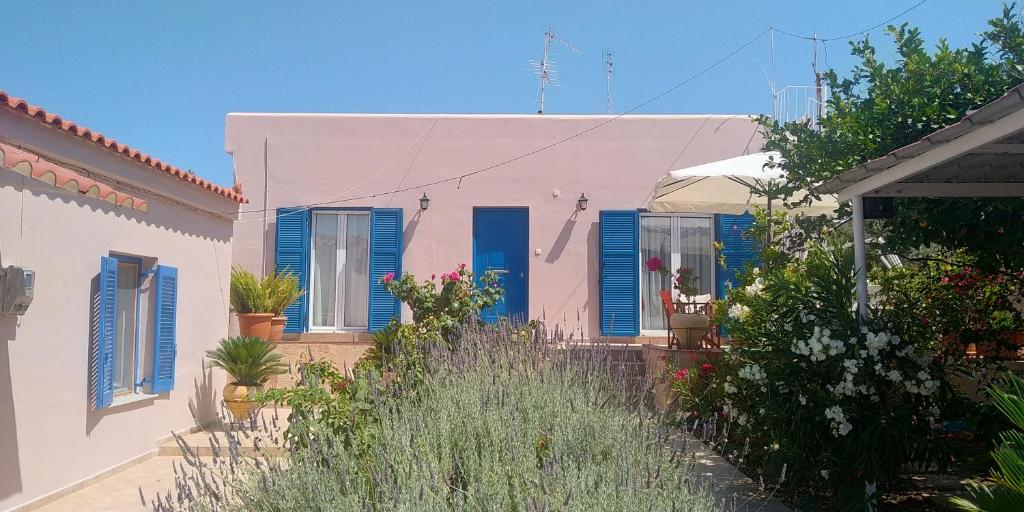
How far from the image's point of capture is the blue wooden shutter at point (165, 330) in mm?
7309

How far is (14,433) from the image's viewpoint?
5.21 metres

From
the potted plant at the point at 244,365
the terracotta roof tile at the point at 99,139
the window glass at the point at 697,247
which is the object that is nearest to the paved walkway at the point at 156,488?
the potted plant at the point at 244,365

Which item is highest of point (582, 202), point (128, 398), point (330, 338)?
point (582, 202)

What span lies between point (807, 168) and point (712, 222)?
209 inches

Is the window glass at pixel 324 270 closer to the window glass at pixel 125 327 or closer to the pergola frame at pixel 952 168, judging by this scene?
the window glass at pixel 125 327


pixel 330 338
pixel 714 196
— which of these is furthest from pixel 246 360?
pixel 714 196

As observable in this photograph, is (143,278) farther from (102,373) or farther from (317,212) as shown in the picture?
(317,212)

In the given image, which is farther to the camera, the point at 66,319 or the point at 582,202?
the point at 582,202

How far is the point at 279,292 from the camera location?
10.1 metres

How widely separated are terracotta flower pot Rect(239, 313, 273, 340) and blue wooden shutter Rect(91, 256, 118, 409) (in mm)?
3219

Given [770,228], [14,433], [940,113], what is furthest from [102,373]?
[940,113]

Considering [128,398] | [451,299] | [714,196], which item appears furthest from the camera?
[714,196]

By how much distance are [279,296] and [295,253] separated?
842 mm

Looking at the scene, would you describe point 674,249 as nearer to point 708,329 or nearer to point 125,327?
point 708,329
